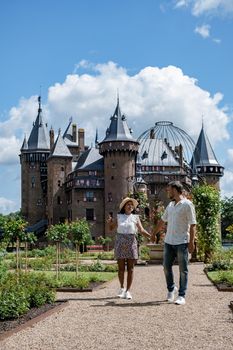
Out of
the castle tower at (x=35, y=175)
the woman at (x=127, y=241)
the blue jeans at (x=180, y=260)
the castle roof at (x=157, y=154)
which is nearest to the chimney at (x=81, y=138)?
the castle tower at (x=35, y=175)

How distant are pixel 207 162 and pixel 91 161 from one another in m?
22.1

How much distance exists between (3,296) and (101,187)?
63025 mm

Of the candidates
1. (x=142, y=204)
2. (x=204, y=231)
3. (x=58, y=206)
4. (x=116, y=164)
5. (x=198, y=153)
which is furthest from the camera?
(x=198, y=153)

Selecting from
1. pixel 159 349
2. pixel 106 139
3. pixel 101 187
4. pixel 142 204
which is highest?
pixel 106 139

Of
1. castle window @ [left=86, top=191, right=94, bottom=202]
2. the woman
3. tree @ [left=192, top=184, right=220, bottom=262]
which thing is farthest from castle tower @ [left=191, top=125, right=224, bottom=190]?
the woman

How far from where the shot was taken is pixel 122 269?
11922 mm

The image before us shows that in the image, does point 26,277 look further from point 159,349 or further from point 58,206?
point 58,206

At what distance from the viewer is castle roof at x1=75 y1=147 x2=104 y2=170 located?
7344 centimetres

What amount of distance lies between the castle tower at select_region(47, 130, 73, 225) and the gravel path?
211 ft

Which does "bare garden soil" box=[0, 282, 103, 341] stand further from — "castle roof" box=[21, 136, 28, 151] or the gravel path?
"castle roof" box=[21, 136, 28, 151]

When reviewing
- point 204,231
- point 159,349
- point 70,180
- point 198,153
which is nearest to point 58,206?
point 70,180

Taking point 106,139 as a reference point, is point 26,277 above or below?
below

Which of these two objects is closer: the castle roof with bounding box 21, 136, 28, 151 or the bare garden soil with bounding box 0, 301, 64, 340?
the bare garden soil with bounding box 0, 301, 64, 340

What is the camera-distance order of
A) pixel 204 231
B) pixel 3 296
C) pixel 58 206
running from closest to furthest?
pixel 3 296
pixel 204 231
pixel 58 206
